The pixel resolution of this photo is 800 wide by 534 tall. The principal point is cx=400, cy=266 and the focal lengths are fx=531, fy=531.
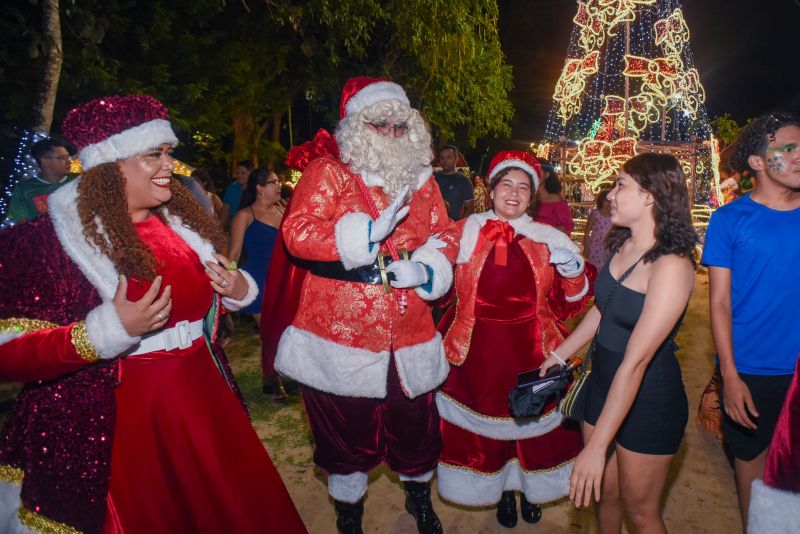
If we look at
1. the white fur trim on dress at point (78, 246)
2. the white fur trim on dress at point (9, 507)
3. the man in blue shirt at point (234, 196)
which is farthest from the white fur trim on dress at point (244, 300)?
the man in blue shirt at point (234, 196)

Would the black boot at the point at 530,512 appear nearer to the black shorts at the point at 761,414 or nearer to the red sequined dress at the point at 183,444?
the black shorts at the point at 761,414

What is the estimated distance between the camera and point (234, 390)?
89.0 inches

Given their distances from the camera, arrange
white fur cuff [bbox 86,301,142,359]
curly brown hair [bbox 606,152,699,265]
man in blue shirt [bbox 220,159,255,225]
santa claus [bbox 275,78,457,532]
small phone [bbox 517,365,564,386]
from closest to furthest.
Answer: white fur cuff [bbox 86,301,142,359] → curly brown hair [bbox 606,152,699,265] → small phone [bbox 517,365,564,386] → santa claus [bbox 275,78,457,532] → man in blue shirt [bbox 220,159,255,225]

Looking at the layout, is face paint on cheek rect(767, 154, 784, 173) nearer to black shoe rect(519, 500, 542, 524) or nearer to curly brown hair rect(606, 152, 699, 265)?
curly brown hair rect(606, 152, 699, 265)

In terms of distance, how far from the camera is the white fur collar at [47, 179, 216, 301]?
1769mm

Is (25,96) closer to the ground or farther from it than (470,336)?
farther from it

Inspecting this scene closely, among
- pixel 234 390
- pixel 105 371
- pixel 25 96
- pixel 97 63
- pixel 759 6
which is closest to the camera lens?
pixel 105 371

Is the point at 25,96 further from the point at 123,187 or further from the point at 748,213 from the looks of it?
the point at 748,213

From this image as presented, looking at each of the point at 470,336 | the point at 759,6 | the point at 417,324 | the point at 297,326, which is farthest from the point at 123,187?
the point at 759,6

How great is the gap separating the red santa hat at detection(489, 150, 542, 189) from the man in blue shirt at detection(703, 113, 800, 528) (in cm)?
101

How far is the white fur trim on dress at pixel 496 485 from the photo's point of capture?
307cm

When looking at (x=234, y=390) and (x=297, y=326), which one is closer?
(x=234, y=390)

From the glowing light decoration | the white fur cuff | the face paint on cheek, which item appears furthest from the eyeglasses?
the glowing light decoration

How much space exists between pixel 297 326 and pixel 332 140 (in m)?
1.05
